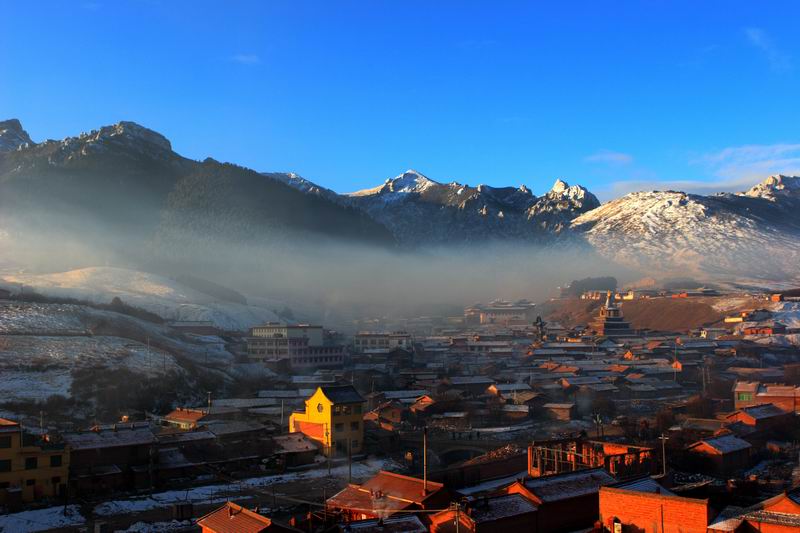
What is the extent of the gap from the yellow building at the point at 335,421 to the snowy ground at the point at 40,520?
31.9ft

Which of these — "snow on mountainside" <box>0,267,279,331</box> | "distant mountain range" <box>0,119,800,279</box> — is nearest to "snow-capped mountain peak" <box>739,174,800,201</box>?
"distant mountain range" <box>0,119,800,279</box>

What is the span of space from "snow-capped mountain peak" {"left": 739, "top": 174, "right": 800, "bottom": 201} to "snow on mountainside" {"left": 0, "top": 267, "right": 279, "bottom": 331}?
14659cm

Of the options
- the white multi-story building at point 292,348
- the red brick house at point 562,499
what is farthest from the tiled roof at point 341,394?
the white multi-story building at point 292,348

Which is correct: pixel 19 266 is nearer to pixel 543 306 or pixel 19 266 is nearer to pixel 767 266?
pixel 543 306

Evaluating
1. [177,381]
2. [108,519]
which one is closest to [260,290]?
[177,381]

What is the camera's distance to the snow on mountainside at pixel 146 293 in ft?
192

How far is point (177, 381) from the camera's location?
37156 mm

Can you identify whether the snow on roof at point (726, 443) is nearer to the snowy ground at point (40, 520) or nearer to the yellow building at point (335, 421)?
the yellow building at point (335, 421)

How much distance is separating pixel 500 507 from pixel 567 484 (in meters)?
2.44

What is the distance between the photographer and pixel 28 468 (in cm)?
2161

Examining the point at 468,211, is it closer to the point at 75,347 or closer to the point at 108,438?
the point at 75,347

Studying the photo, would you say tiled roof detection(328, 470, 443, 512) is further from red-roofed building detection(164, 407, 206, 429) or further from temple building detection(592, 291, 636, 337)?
temple building detection(592, 291, 636, 337)

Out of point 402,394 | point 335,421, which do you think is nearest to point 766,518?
point 335,421

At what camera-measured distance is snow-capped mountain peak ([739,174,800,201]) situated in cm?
17888
